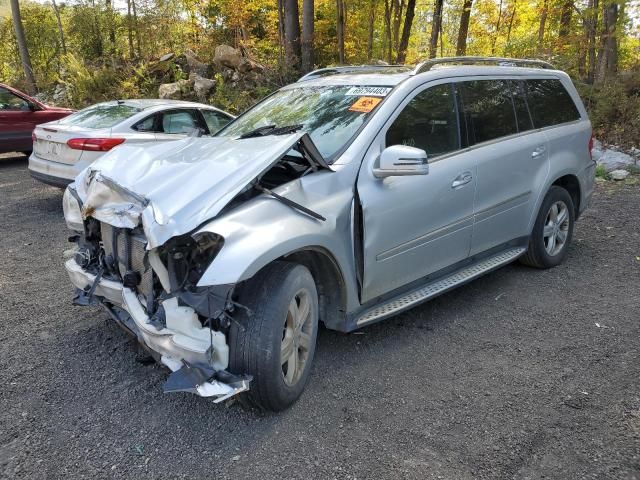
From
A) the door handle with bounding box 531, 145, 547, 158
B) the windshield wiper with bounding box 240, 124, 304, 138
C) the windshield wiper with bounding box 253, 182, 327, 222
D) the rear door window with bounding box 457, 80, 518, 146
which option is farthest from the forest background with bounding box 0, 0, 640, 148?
the windshield wiper with bounding box 253, 182, 327, 222

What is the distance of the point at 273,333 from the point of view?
2758 mm

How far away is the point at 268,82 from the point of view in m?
15.0

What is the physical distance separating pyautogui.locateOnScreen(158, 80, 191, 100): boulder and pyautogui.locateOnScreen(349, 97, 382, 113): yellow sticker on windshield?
495 inches

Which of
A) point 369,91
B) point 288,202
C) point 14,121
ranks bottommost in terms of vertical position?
point 14,121

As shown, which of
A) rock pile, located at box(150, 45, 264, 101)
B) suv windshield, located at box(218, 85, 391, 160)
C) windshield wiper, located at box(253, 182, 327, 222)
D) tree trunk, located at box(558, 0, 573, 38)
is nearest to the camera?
windshield wiper, located at box(253, 182, 327, 222)

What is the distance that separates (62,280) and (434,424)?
364cm

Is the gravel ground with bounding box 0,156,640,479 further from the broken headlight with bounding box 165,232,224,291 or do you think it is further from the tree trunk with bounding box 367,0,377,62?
the tree trunk with bounding box 367,0,377,62

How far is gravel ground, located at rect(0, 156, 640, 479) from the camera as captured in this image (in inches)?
104

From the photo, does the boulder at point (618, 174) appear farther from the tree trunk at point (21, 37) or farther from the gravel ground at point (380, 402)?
the tree trunk at point (21, 37)

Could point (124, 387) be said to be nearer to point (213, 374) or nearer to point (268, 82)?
point (213, 374)

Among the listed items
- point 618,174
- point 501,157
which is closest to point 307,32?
point 618,174

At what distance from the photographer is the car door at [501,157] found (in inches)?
167

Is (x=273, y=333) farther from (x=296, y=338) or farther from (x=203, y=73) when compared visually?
(x=203, y=73)

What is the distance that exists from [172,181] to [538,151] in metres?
3.31
